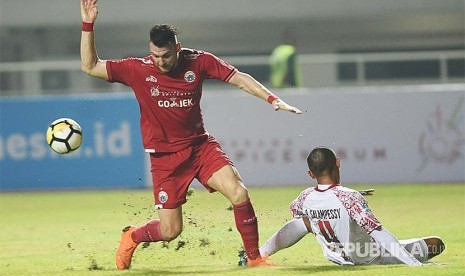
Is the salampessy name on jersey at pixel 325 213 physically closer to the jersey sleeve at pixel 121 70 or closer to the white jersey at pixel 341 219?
the white jersey at pixel 341 219

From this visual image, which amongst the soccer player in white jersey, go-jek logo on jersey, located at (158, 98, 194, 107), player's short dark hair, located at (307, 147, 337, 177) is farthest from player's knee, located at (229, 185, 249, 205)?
go-jek logo on jersey, located at (158, 98, 194, 107)

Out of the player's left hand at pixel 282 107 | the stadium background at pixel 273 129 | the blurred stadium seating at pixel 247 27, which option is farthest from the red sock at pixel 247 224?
the blurred stadium seating at pixel 247 27

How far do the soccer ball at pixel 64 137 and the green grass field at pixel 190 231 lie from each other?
1027 millimetres

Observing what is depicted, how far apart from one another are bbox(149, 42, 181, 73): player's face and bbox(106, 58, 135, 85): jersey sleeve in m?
0.35

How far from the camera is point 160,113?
10195 mm

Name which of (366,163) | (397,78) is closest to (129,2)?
(397,78)

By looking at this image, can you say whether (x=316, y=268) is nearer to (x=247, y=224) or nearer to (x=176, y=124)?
(x=247, y=224)

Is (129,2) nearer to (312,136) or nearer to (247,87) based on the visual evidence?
(312,136)

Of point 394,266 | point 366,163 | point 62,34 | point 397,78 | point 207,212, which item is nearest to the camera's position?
point 394,266

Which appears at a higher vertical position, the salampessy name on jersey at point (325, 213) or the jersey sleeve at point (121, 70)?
the jersey sleeve at point (121, 70)

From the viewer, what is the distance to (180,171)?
10.3m

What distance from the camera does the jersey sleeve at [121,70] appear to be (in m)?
10.2

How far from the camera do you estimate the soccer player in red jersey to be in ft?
33.1

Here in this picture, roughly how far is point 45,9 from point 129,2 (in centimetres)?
197
